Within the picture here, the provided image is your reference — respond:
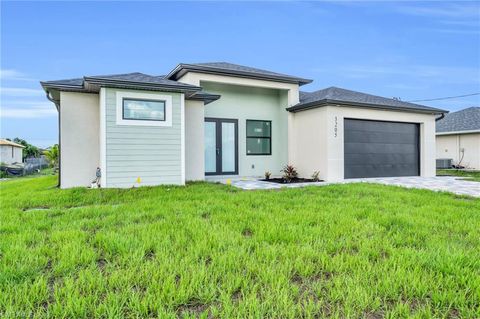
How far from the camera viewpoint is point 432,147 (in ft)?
39.9

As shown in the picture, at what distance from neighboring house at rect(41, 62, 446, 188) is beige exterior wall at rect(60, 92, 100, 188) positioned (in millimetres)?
25

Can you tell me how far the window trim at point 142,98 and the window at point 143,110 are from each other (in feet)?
0.26

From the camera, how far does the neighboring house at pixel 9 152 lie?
103ft

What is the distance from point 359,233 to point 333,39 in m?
16.7

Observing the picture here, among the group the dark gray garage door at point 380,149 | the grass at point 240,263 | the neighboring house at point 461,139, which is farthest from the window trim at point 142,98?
the neighboring house at point 461,139

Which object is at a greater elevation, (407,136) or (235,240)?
(407,136)

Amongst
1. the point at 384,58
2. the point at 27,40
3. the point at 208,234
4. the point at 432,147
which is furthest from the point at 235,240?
the point at 384,58

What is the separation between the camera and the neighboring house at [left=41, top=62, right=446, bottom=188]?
25.3 ft

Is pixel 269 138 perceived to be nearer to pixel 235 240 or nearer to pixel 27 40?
pixel 235 240

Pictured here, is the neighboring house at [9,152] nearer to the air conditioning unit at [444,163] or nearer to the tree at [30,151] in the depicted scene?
the tree at [30,151]

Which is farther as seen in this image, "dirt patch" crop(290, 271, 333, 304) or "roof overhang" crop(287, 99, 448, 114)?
"roof overhang" crop(287, 99, 448, 114)

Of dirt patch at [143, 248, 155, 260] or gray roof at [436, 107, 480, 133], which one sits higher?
gray roof at [436, 107, 480, 133]

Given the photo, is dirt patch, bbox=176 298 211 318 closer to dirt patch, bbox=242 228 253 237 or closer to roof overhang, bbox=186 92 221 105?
dirt patch, bbox=242 228 253 237

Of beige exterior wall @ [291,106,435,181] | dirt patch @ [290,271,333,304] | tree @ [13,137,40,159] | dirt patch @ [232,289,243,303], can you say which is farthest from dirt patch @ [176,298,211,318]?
tree @ [13,137,40,159]
